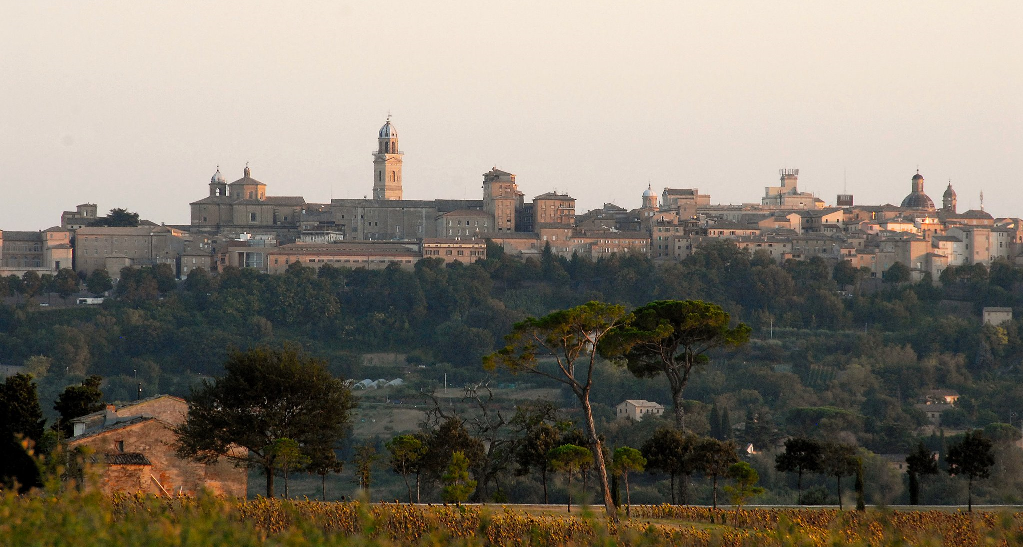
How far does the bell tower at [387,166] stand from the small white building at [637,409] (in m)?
39.2

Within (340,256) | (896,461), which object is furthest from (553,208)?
(896,461)

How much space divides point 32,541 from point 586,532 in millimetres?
6447

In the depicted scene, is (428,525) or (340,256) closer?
(428,525)

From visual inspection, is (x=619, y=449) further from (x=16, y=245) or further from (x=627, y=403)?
(x=16, y=245)

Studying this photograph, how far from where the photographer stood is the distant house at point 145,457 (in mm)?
21719

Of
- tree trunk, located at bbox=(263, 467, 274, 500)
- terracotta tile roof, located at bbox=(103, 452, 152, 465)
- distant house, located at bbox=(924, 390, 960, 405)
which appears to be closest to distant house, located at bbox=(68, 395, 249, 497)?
terracotta tile roof, located at bbox=(103, 452, 152, 465)

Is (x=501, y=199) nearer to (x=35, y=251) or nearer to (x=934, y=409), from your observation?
(x=35, y=251)

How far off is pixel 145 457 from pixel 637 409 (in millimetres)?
25698

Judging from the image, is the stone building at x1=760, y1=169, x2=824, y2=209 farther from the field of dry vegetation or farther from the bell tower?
the field of dry vegetation

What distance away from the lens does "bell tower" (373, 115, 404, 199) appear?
279 feet

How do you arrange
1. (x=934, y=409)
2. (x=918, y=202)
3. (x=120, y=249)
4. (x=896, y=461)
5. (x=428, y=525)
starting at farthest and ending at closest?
(x=918, y=202) < (x=120, y=249) < (x=934, y=409) < (x=896, y=461) < (x=428, y=525)

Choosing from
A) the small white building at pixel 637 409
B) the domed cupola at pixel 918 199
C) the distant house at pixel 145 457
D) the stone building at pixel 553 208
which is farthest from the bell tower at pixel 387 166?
the distant house at pixel 145 457

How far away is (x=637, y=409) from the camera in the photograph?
4672 cm

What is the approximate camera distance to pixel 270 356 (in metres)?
23.8
